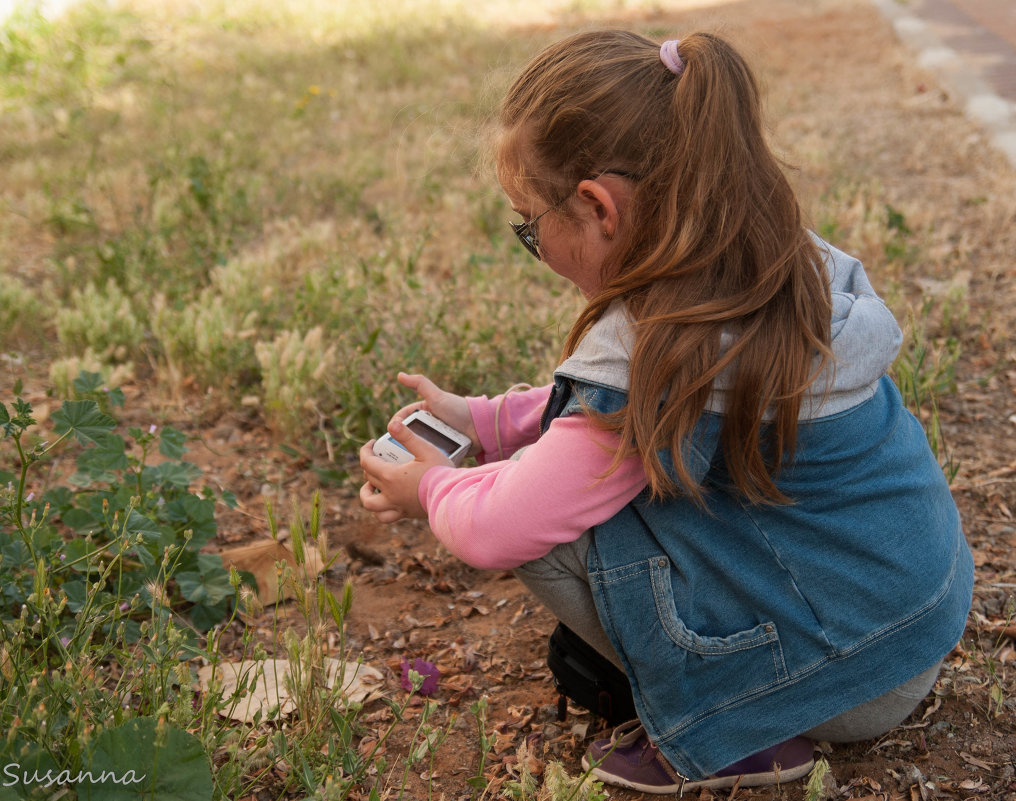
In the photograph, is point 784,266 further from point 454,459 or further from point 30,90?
point 30,90

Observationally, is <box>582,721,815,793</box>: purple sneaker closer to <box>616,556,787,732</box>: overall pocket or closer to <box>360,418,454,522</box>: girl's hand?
<box>616,556,787,732</box>: overall pocket

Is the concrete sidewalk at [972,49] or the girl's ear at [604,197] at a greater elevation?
the girl's ear at [604,197]

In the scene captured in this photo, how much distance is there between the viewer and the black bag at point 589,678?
1975 millimetres

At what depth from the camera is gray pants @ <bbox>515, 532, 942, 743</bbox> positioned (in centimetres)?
179

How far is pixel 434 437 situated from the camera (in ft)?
6.94

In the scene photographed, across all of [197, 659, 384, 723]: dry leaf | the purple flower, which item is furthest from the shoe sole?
[197, 659, 384, 723]: dry leaf

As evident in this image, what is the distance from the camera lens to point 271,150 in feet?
18.9

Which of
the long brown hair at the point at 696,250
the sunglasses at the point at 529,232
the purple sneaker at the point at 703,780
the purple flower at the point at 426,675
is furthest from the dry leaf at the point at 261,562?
the long brown hair at the point at 696,250

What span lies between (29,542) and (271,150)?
461 centimetres

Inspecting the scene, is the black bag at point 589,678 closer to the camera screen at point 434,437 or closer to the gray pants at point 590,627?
the gray pants at point 590,627

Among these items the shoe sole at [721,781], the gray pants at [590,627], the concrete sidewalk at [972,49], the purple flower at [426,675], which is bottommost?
the concrete sidewalk at [972,49]

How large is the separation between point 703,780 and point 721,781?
0.03m

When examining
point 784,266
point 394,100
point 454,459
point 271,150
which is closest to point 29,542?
point 454,459

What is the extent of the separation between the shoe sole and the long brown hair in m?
0.58
